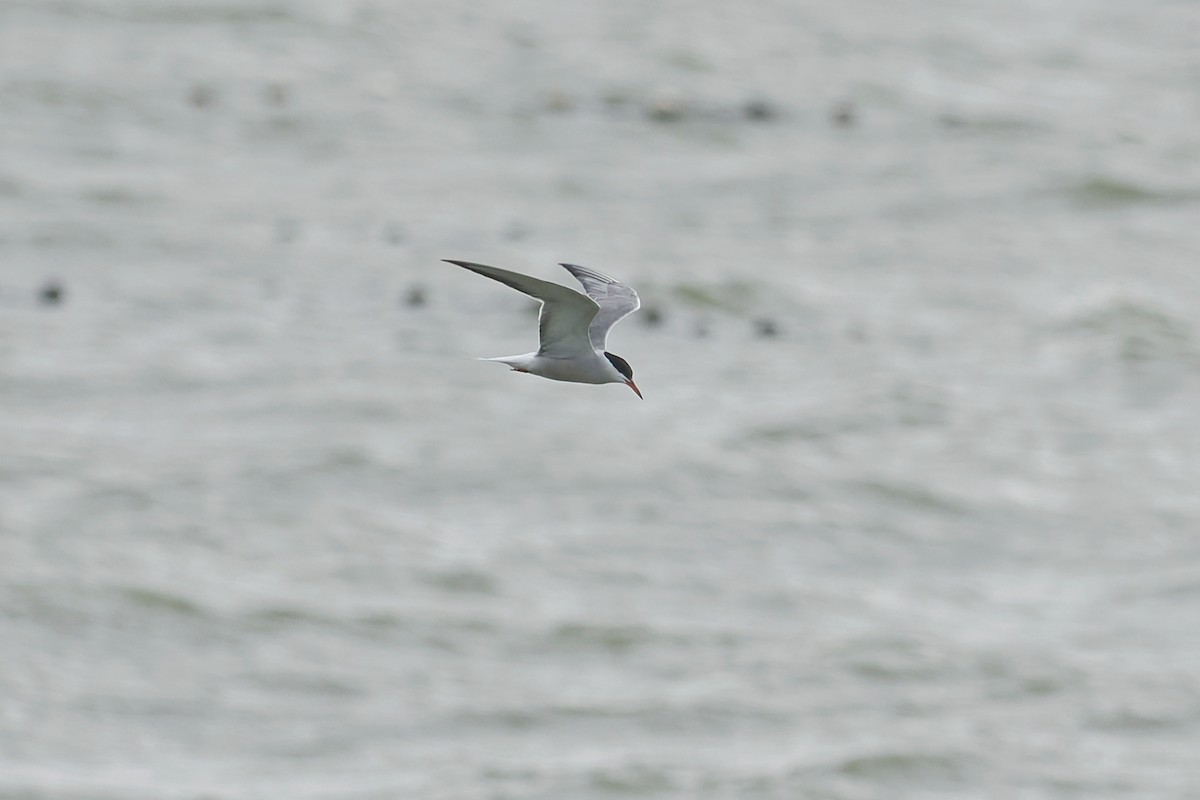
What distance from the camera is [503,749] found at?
23922 millimetres

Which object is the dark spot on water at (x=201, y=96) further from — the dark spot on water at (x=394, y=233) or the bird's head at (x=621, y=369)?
the bird's head at (x=621, y=369)

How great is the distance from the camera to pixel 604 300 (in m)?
11.7

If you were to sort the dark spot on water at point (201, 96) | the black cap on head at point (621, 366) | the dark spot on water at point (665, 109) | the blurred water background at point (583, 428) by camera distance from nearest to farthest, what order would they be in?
1. the black cap on head at point (621, 366)
2. the blurred water background at point (583, 428)
3. the dark spot on water at point (201, 96)
4. the dark spot on water at point (665, 109)

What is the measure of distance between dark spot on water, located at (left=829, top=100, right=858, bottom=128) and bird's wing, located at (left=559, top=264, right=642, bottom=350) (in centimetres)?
2559

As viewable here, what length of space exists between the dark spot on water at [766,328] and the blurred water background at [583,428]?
2.4 inches

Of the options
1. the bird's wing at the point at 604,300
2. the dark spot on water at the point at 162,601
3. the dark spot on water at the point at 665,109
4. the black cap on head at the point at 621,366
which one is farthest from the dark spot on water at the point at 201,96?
the black cap on head at the point at 621,366

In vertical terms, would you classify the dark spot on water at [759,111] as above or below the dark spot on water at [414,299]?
above

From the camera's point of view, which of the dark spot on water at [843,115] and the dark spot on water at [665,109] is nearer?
the dark spot on water at [665,109]

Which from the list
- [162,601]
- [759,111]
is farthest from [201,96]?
[162,601]

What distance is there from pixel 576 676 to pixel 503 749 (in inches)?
60.9

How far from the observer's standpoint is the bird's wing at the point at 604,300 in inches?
447

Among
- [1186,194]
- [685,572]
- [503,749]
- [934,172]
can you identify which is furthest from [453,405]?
[1186,194]

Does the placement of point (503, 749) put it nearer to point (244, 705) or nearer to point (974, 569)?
point (244, 705)

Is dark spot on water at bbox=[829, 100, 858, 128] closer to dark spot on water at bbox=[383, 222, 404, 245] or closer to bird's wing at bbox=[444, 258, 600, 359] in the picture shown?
dark spot on water at bbox=[383, 222, 404, 245]
